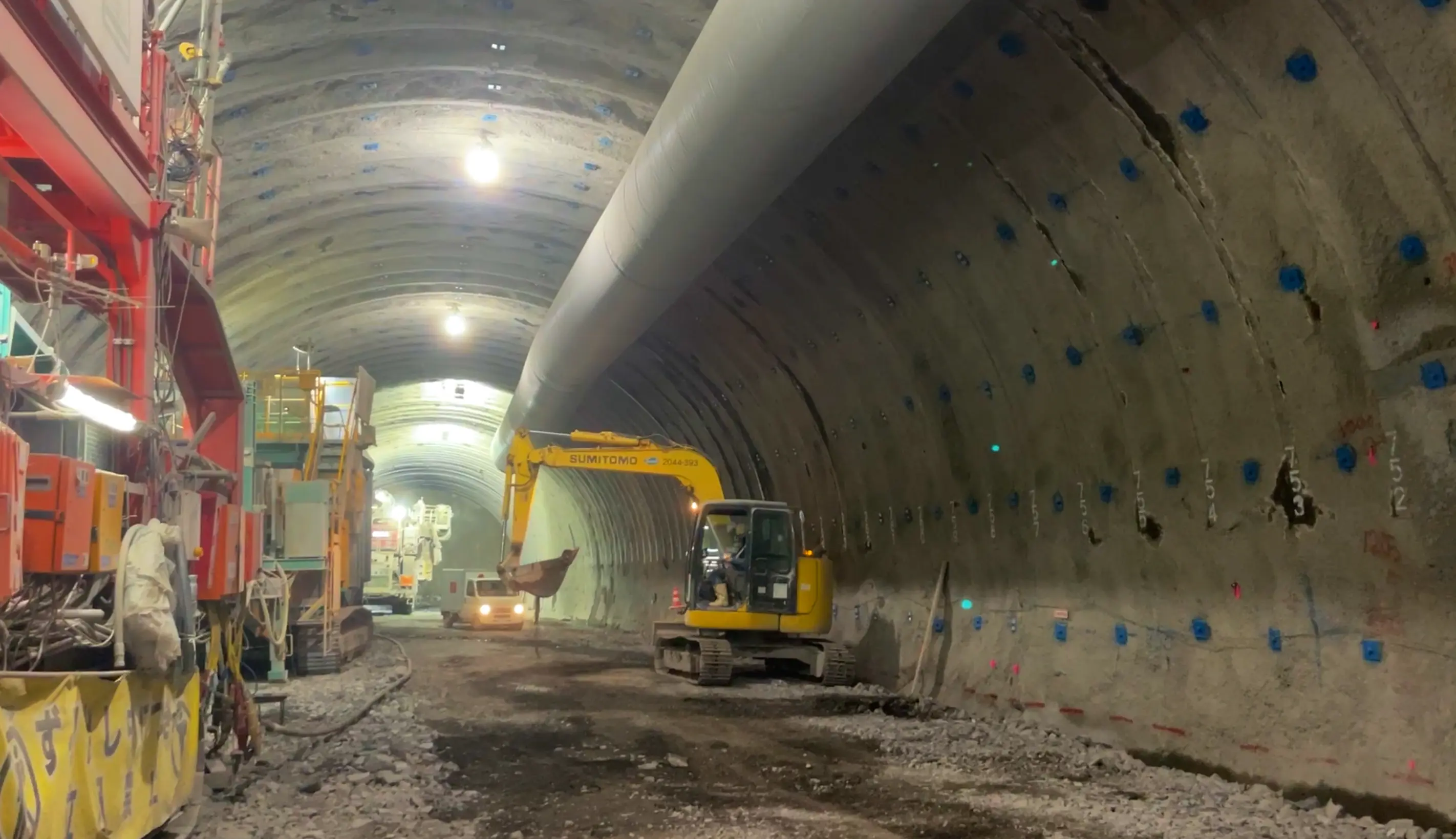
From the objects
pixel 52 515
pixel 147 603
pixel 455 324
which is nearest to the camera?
pixel 52 515

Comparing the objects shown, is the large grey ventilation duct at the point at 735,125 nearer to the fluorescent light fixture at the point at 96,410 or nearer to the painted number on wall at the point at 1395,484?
the painted number on wall at the point at 1395,484

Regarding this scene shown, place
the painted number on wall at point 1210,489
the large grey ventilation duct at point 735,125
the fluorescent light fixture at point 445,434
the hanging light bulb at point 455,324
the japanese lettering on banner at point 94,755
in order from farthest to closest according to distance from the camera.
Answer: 1. the fluorescent light fixture at point 445,434
2. the hanging light bulb at point 455,324
3. the painted number on wall at point 1210,489
4. the large grey ventilation duct at point 735,125
5. the japanese lettering on banner at point 94,755

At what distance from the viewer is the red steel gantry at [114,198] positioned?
4.91 m

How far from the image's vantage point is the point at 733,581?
45.3ft

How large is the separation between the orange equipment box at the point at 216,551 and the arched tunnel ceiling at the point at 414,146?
381 cm

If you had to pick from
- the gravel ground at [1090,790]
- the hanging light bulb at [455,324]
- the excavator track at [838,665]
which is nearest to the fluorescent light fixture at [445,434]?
the hanging light bulb at [455,324]

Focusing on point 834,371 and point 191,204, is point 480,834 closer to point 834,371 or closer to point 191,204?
point 191,204

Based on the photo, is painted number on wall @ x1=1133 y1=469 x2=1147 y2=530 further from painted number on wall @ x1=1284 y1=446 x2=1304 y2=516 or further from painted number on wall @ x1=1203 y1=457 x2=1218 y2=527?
painted number on wall @ x1=1284 y1=446 x2=1304 y2=516

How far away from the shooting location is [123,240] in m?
6.08

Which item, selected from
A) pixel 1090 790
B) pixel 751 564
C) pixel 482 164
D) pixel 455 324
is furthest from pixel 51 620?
pixel 455 324

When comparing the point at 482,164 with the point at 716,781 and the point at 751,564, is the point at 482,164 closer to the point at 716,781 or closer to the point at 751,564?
the point at 751,564

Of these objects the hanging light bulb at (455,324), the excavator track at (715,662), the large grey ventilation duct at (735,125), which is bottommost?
the excavator track at (715,662)

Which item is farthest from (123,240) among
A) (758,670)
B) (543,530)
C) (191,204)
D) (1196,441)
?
(543,530)

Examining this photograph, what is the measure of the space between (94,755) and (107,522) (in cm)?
101
